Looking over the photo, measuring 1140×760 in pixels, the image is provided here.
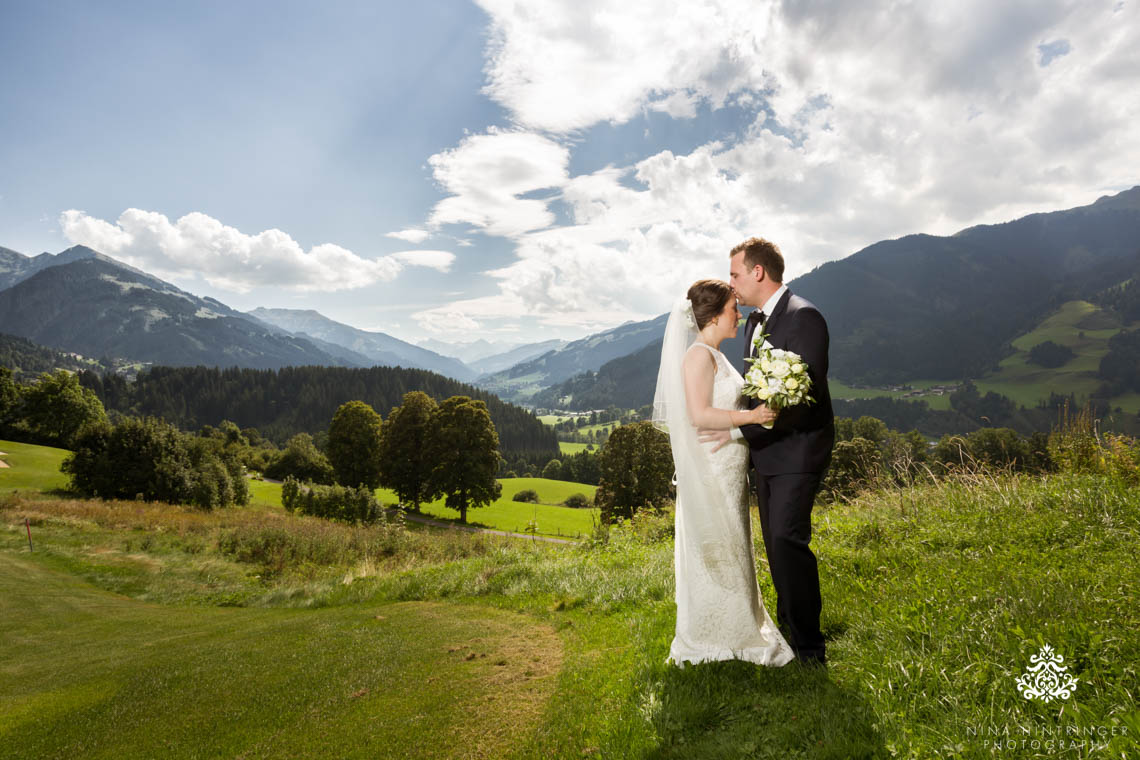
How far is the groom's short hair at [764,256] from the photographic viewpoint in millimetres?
4648

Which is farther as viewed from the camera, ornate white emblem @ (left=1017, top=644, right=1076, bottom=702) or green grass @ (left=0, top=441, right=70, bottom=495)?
green grass @ (left=0, top=441, right=70, bottom=495)

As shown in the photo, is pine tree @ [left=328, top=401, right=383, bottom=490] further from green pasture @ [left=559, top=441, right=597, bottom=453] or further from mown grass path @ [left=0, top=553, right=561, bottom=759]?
green pasture @ [left=559, top=441, right=597, bottom=453]

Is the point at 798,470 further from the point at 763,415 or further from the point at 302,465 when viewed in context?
the point at 302,465

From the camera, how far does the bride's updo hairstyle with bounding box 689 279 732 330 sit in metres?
4.79

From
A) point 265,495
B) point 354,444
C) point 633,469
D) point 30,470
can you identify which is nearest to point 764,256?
point 633,469

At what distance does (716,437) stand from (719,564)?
47.3 inches

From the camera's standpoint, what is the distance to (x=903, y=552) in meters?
6.09

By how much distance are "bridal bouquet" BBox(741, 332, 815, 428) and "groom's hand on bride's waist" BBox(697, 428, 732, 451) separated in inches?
24.7

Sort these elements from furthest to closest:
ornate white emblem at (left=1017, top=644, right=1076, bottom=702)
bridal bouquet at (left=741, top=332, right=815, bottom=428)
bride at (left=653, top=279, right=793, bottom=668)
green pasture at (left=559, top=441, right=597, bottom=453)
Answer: green pasture at (left=559, top=441, right=597, bottom=453) < bride at (left=653, top=279, right=793, bottom=668) < bridal bouquet at (left=741, top=332, right=815, bottom=428) < ornate white emblem at (left=1017, top=644, right=1076, bottom=702)

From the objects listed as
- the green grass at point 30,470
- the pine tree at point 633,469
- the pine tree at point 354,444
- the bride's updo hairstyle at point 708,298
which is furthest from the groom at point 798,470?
the pine tree at point 354,444

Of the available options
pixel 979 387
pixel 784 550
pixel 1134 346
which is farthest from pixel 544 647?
pixel 1134 346

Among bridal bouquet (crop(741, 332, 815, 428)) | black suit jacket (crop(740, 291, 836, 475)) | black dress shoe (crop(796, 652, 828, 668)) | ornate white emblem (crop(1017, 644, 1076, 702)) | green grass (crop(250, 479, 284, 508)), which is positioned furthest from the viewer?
green grass (crop(250, 479, 284, 508))

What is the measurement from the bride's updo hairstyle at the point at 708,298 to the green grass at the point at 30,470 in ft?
140

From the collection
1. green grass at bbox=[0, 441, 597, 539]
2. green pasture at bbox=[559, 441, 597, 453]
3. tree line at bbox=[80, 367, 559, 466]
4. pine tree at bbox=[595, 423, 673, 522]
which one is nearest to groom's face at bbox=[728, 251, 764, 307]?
green grass at bbox=[0, 441, 597, 539]
